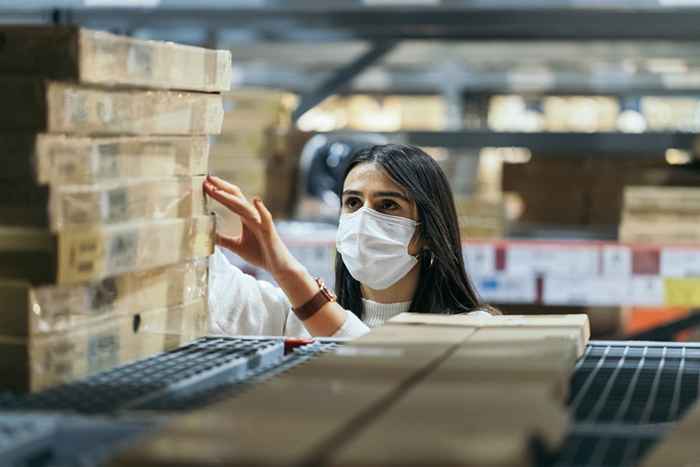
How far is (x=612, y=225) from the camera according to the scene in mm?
7602

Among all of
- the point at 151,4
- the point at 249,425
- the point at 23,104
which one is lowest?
the point at 249,425

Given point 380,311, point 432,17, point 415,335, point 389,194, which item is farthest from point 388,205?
point 432,17

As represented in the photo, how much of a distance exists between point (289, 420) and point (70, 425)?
1.11 ft

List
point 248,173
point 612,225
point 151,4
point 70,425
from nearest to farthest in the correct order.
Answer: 1. point 70,425
2. point 151,4
3. point 248,173
4. point 612,225

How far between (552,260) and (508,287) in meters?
0.25

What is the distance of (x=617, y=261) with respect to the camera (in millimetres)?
6035

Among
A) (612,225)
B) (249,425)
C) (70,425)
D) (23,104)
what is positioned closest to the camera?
(249,425)

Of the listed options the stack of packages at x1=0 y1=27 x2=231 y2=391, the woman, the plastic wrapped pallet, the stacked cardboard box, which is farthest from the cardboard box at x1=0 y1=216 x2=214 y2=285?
the stacked cardboard box

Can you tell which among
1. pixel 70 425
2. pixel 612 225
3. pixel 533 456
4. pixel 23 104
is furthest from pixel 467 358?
pixel 612 225

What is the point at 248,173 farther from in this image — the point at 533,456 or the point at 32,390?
the point at 533,456

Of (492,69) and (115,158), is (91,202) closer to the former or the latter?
(115,158)

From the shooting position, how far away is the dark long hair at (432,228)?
12.4ft

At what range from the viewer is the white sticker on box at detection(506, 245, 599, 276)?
6.04 meters

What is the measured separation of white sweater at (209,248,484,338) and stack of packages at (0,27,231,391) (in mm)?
1208
